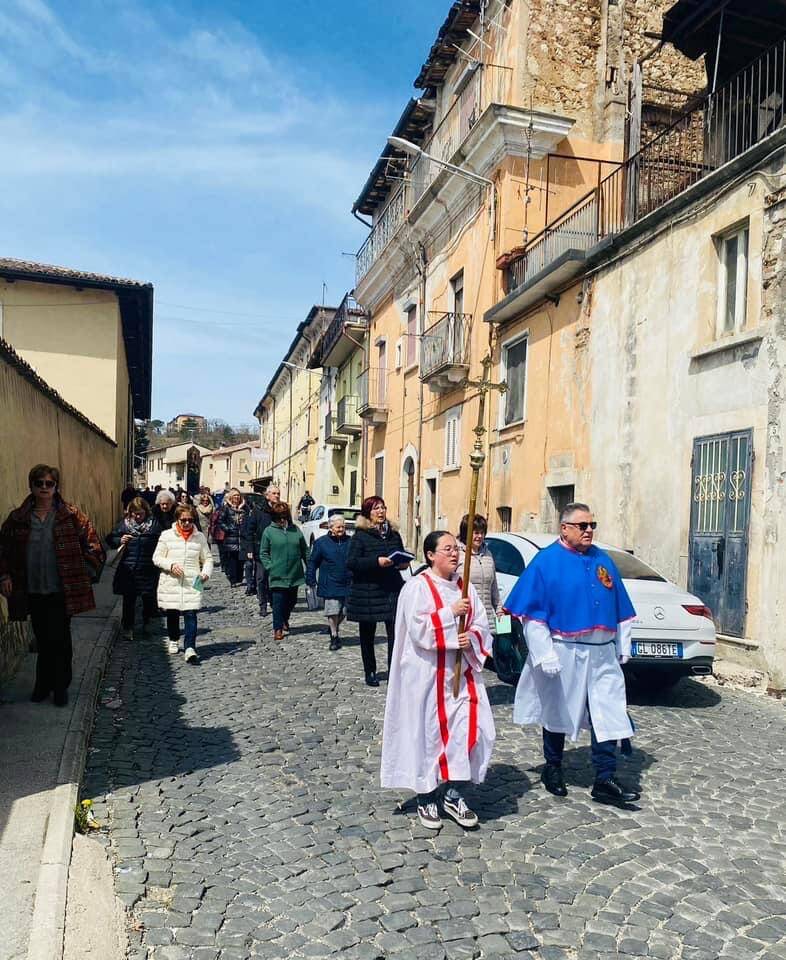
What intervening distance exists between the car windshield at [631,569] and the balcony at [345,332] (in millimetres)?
21371

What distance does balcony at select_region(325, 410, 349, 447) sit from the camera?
3272 cm

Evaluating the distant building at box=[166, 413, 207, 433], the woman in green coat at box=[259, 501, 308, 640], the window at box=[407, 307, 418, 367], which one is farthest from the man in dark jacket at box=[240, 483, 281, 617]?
the distant building at box=[166, 413, 207, 433]

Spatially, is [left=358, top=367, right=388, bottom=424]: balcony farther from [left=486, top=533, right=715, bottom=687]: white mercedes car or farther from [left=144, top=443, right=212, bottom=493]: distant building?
[left=144, top=443, right=212, bottom=493]: distant building

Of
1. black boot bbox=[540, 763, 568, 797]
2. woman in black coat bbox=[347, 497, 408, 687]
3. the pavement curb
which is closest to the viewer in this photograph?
the pavement curb

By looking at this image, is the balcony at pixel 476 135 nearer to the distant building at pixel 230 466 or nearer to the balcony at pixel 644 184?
the balcony at pixel 644 184

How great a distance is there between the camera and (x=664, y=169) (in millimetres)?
13867

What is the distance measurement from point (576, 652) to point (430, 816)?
1283 millimetres

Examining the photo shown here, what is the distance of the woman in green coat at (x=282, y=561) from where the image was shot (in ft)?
32.8

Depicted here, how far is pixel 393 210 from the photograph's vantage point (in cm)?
2455

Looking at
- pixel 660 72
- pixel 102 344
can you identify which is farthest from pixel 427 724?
pixel 102 344

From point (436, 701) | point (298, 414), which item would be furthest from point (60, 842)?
point (298, 414)

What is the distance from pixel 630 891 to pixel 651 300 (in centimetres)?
931

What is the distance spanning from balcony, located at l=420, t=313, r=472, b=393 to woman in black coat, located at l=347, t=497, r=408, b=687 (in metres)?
11.2

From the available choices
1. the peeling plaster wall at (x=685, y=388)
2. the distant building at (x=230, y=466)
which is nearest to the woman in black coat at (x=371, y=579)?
the peeling plaster wall at (x=685, y=388)
